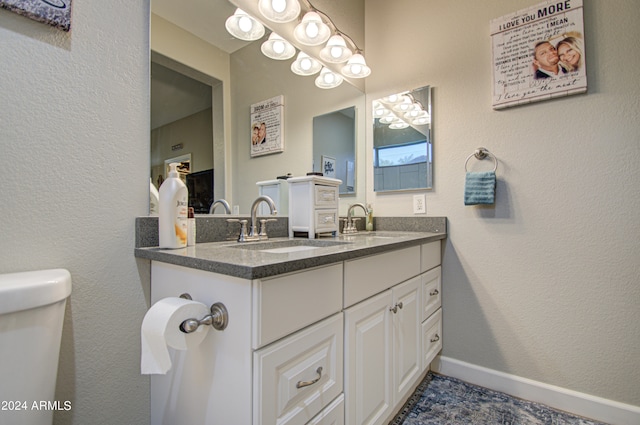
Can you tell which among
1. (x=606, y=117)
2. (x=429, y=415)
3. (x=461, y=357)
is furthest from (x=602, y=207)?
(x=429, y=415)

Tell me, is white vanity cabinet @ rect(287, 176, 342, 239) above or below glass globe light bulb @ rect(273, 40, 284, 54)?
below

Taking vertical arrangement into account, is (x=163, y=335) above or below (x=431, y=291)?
above

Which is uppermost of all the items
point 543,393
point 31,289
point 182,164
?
point 182,164

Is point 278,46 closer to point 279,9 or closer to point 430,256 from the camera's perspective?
point 279,9

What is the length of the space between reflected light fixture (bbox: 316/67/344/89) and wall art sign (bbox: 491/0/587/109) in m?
0.87

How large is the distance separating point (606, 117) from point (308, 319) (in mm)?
1552

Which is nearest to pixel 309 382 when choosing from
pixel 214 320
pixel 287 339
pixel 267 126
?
pixel 287 339

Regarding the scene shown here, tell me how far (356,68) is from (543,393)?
202 centimetres

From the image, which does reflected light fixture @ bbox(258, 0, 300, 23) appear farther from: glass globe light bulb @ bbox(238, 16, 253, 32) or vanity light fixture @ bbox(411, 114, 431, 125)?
vanity light fixture @ bbox(411, 114, 431, 125)

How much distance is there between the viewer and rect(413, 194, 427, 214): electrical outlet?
1.76m

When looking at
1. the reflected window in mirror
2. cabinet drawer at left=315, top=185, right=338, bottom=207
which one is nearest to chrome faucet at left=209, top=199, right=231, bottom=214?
cabinet drawer at left=315, top=185, right=338, bottom=207

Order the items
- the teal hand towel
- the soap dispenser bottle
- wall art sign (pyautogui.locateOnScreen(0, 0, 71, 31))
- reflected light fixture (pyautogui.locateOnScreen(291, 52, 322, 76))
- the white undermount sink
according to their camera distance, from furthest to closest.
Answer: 1. reflected light fixture (pyautogui.locateOnScreen(291, 52, 322, 76))
2. the teal hand towel
3. the white undermount sink
4. the soap dispenser bottle
5. wall art sign (pyautogui.locateOnScreen(0, 0, 71, 31))

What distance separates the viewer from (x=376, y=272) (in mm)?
1073

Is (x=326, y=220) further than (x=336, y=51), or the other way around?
(x=336, y=51)
